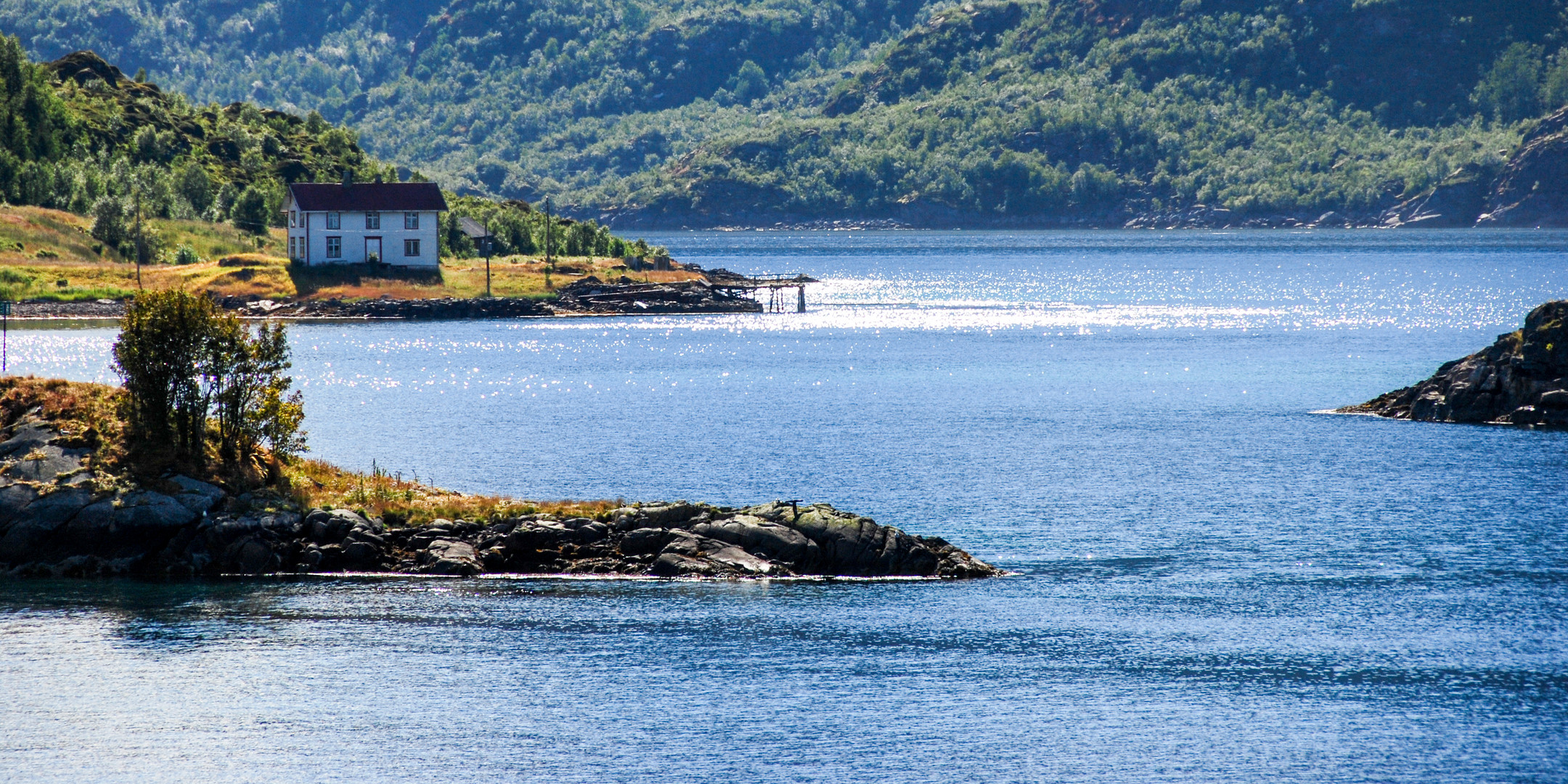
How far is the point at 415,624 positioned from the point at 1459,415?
5844 cm

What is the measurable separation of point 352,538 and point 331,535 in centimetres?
71

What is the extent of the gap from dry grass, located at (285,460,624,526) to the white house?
108697mm

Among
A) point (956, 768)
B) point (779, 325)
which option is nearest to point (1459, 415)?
point (956, 768)

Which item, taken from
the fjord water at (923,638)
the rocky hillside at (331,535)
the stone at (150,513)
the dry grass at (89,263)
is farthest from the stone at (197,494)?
the dry grass at (89,263)

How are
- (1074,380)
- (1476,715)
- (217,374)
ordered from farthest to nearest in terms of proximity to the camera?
(1074,380) → (217,374) → (1476,715)

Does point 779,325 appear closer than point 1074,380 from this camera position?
No

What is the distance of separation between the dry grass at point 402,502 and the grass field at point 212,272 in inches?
3840

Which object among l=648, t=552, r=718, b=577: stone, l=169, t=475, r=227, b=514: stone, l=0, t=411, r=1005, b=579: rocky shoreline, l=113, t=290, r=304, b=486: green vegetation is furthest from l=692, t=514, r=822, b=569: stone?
l=169, t=475, r=227, b=514: stone

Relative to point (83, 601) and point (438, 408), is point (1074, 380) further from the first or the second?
point (83, 601)

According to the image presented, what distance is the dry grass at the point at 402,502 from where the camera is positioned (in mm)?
48562

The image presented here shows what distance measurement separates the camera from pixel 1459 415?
3209 inches

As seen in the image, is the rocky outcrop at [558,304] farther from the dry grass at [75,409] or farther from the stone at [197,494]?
the stone at [197,494]

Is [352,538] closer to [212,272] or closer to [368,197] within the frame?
[212,272]

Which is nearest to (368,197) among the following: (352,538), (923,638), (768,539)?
(352,538)
